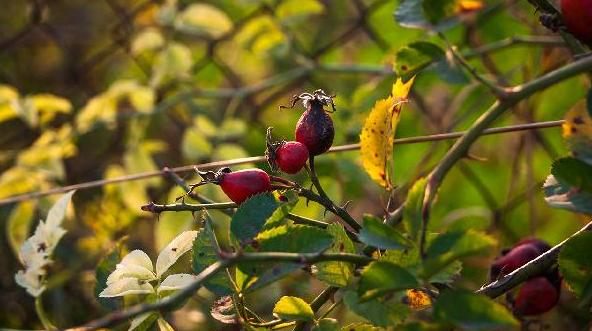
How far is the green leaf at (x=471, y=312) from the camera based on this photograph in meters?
0.49

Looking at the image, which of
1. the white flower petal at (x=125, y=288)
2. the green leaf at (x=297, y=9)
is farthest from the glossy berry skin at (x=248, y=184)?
the green leaf at (x=297, y=9)

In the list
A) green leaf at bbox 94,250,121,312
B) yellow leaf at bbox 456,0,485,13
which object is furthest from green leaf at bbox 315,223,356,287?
yellow leaf at bbox 456,0,485,13

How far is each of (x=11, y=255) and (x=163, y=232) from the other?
0.86m

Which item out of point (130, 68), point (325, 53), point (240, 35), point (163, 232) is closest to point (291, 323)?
point (163, 232)

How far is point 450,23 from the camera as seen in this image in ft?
2.93

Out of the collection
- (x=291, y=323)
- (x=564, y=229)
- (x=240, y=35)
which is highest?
(x=240, y=35)

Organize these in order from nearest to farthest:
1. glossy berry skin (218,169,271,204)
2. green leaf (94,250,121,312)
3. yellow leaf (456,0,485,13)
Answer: glossy berry skin (218,169,271,204) < green leaf (94,250,121,312) < yellow leaf (456,0,485,13)

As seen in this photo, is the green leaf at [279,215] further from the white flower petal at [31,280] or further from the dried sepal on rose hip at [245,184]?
the white flower petal at [31,280]

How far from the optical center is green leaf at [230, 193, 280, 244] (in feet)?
1.95

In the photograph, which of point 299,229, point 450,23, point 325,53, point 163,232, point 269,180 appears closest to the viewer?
point 299,229

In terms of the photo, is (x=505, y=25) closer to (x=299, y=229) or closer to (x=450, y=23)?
(x=450, y=23)

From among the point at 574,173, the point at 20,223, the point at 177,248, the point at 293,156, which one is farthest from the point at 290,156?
the point at 20,223

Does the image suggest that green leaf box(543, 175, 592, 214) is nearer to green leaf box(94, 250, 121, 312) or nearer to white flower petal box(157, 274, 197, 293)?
white flower petal box(157, 274, 197, 293)

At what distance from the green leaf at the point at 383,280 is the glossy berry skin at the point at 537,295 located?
0.98ft
